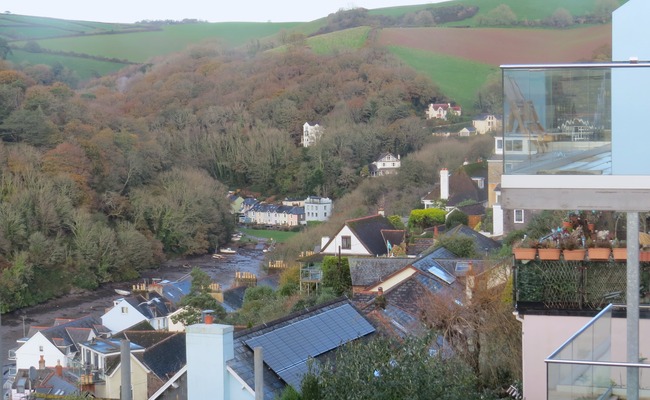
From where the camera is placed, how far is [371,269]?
16594 millimetres

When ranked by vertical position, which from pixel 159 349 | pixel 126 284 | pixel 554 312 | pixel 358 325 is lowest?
pixel 126 284

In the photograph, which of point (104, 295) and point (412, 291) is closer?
point (412, 291)

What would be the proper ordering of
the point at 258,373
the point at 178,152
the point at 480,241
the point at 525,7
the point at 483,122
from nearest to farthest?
the point at 258,373, the point at 480,241, the point at 178,152, the point at 483,122, the point at 525,7

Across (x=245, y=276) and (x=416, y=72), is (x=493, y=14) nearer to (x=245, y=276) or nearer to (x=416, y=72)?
(x=416, y=72)

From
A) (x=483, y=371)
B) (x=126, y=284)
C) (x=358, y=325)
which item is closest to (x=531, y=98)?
(x=483, y=371)

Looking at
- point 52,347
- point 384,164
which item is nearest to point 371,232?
point 52,347

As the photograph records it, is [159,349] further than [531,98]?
Yes

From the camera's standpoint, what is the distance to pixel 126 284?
39.1 metres

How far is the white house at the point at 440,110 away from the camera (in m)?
72.8

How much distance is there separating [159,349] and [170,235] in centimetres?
3397

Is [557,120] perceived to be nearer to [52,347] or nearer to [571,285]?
[571,285]

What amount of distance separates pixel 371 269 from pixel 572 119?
1179cm

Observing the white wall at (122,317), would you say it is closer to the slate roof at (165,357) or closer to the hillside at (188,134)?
the hillside at (188,134)

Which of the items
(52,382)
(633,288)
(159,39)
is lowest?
(52,382)
